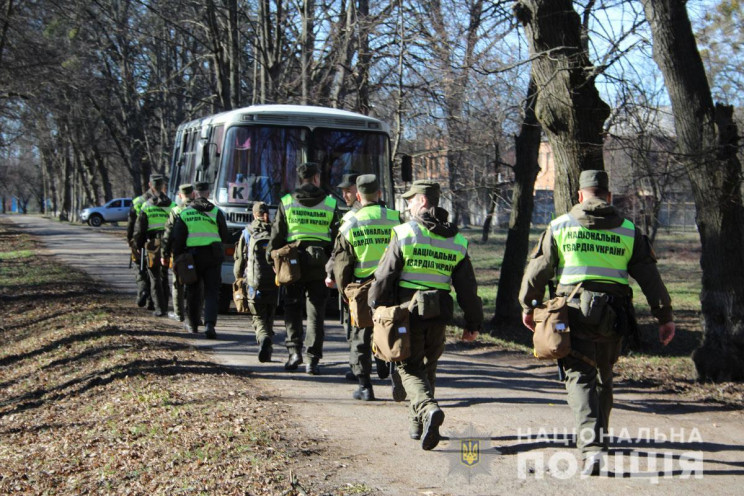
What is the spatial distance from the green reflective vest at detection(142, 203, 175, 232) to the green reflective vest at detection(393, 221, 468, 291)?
7.06 m

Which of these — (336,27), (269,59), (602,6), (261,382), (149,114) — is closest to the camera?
(261,382)

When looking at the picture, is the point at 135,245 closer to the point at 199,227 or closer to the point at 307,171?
the point at 199,227

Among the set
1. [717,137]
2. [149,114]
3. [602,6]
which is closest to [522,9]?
[602,6]

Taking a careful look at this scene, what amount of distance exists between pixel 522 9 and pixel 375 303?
588 cm

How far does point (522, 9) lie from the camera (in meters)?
10.5

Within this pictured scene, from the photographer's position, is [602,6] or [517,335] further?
[517,335]

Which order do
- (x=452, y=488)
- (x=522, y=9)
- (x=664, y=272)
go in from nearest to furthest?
(x=452, y=488) < (x=522, y=9) < (x=664, y=272)

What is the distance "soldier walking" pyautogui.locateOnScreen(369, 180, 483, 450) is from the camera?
A: 604cm

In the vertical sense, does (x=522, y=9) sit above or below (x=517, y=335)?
above

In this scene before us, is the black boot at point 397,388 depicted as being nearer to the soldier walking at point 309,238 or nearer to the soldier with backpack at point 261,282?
the soldier walking at point 309,238

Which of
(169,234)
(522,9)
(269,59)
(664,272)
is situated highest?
(269,59)

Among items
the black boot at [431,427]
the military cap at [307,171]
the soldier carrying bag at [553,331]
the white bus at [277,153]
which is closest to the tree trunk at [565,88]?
the white bus at [277,153]

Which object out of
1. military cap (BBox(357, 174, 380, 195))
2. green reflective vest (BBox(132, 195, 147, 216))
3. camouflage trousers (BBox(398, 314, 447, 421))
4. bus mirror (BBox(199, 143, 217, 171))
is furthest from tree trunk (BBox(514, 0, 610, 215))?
green reflective vest (BBox(132, 195, 147, 216))

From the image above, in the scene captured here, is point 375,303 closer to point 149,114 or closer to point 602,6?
point 602,6
